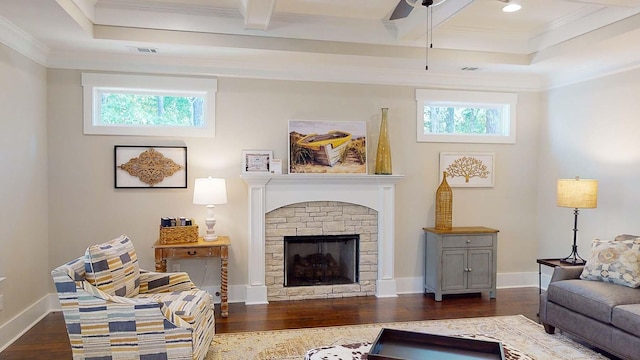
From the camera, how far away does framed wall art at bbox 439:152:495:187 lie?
5.23m

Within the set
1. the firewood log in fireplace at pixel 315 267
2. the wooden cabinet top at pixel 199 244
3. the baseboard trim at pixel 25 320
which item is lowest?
the baseboard trim at pixel 25 320

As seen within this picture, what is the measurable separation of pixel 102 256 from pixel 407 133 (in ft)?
11.4

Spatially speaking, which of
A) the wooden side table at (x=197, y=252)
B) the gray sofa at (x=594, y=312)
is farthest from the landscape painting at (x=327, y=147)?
the gray sofa at (x=594, y=312)

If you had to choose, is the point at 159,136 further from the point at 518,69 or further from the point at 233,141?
the point at 518,69

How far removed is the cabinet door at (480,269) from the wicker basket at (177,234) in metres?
3.01

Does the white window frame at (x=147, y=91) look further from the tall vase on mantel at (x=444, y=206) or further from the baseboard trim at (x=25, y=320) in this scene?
the tall vase on mantel at (x=444, y=206)

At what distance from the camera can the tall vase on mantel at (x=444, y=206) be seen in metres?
4.99

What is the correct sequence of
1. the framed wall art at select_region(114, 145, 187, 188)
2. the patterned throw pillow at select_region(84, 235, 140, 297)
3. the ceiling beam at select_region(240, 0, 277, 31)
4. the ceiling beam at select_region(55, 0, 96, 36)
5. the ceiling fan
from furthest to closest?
the framed wall art at select_region(114, 145, 187, 188)
the ceiling beam at select_region(240, 0, 277, 31)
the ceiling beam at select_region(55, 0, 96, 36)
the patterned throw pillow at select_region(84, 235, 140, 297)
the ceiling fan

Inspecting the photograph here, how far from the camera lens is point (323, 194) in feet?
15.9

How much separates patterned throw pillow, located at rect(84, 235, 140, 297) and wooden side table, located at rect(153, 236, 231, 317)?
75cm

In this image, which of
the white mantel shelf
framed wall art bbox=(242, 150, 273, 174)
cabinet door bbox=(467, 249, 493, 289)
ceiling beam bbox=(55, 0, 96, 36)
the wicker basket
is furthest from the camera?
cabinet door bbox=(467, 249, 493, 289)

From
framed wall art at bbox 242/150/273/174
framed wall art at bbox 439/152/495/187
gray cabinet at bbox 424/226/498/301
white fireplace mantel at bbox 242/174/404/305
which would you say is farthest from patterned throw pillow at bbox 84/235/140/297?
framed wall art at bbox 439/152/495/187

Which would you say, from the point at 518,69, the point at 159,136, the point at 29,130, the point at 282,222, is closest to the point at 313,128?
the point at 282,222

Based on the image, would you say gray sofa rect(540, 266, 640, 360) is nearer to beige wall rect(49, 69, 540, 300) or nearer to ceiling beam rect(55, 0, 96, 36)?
beige wall rect(49, 69, 540, 300)
